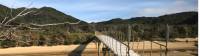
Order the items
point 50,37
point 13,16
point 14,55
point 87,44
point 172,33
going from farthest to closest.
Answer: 1. point 172,33
2. point 50,37
3. point 87,44
4. point 14,55
5. point 13,16

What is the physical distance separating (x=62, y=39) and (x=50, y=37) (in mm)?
1523

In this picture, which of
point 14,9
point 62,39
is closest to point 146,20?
point 62,39

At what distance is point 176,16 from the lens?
110125mm

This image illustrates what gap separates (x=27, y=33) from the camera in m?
3.34

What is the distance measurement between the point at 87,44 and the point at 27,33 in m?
50.3

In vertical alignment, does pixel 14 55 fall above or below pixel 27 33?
below

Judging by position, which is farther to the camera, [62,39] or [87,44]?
[62,39]

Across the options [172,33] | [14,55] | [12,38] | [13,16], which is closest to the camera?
[12,38]

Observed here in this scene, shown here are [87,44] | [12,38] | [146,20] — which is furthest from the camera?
[146,20]

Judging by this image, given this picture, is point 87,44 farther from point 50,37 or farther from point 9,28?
point 9,28

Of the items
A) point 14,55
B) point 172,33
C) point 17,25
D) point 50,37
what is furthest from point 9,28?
point 172,33

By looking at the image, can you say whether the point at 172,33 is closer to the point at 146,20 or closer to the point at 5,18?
the point at 146,20

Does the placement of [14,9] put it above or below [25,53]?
above

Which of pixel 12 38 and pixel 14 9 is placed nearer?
pixel 12 38
